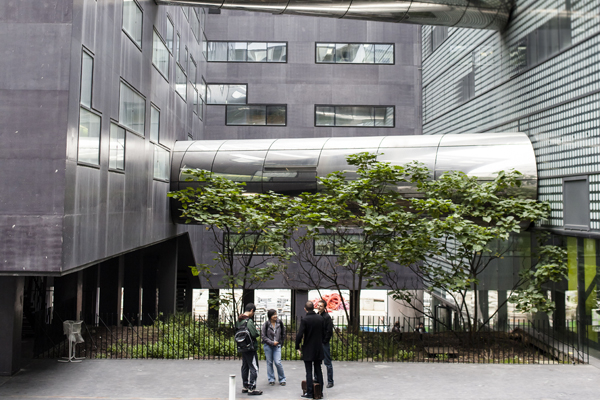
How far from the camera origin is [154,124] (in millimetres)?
16719

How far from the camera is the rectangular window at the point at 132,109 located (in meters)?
13.2

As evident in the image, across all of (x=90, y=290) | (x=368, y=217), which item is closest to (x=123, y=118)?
(x=368, y=217)

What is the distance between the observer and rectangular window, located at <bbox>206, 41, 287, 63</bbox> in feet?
98.8

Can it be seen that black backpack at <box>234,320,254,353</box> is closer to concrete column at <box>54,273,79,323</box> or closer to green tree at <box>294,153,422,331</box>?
green tree at <box>294,153,422,331</box>

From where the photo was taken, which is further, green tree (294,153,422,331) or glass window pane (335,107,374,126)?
glass window pane (335,107,374,126)

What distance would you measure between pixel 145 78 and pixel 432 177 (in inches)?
355

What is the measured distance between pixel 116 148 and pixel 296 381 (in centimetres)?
671

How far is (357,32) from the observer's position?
30.2 meters

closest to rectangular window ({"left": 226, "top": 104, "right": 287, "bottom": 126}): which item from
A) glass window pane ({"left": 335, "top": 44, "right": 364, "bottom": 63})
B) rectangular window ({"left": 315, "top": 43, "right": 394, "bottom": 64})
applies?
rectangular window ({"left": 315, "top": 43, "right": 394, "bottom": 64})

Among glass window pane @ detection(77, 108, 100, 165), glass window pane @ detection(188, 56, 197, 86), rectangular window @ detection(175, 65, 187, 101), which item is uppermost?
glass window pane @ detection(188, 56, 197, 86)

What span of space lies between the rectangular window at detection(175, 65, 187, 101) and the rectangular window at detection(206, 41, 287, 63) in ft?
27.4

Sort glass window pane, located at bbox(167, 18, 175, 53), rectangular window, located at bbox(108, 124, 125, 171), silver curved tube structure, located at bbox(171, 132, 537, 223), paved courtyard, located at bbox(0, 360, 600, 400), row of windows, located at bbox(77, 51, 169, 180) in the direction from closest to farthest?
1. paved courtyard, located at bbox(0, 360, 600, 400)
2. row of windows, located at bbox(77, 51, 169, 180)
3. rectangular window, located at bbox(108, 124, 125, 171)
4. silver curved tube structure, located at bbox(171, 132, 537, 223)
5. glass window pane, located at bbox(167, 18, 175, 53)

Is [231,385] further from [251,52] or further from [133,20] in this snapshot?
[251,52]

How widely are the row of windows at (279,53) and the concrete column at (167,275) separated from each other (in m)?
12.5
